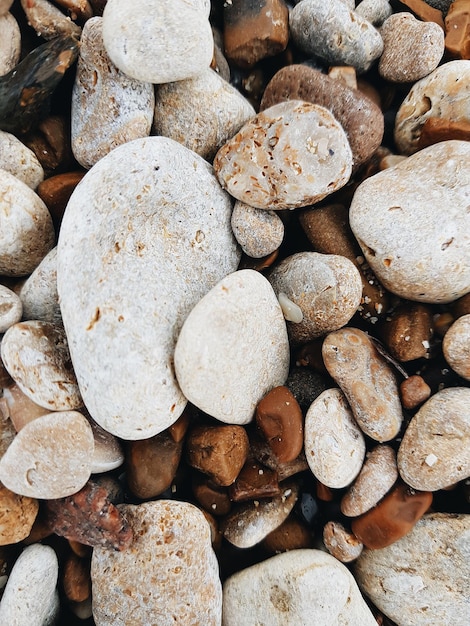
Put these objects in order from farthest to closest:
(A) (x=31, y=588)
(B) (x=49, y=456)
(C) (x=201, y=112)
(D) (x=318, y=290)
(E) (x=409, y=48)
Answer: (E) (x=409, y=48) < (C) (x=201, y=112) < (D) (x=318, y=290) < (A) (x=31, y=588) < (B) (x=49, y=456)

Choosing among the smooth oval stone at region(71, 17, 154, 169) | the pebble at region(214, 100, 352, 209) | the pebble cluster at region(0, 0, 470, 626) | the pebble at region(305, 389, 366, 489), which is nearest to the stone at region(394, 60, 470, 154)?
the pebble cluster at region(0, 0, 470, 626)

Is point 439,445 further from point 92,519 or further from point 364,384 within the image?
point 92,519

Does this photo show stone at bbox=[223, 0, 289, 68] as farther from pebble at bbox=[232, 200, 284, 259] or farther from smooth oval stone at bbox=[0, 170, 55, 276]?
smooth oval stone at bbox=[0, 170, 55, 276]

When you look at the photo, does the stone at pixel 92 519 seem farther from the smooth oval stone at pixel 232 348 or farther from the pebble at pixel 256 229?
the pebble at pixel 256 229

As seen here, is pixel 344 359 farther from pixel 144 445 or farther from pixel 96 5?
pixel 96 5

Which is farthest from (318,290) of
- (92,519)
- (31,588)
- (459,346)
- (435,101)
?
(31,588)

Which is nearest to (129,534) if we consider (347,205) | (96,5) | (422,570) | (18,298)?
(18,298)
